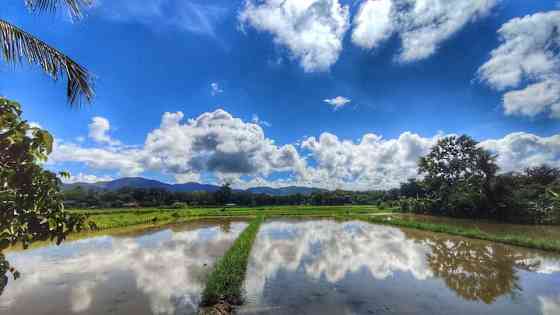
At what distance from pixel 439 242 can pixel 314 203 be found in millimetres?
59980

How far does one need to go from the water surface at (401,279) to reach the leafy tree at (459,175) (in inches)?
673

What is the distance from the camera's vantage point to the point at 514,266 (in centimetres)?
1093

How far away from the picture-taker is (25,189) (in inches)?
97.3

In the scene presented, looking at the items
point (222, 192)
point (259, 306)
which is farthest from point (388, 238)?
point (222, 192)

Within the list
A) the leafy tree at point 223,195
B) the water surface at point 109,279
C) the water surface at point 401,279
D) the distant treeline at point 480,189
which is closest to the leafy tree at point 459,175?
the distant treeline at point 480,189

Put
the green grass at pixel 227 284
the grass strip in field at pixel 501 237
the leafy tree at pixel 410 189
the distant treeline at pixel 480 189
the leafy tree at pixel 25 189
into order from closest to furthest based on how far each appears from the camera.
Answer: the leafy tree at pixel 25 189, the green grass at pixel 227 284, the grass strip in field at pixel 501 237, the distant treeline at pixel 480 189, the leafy tree at pixel 410 189

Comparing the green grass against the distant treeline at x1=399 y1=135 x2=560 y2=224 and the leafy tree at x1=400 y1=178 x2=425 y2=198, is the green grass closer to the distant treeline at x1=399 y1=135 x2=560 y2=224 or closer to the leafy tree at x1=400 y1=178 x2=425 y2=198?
the distant treeline at x1=399 y1=135 x2=560 y2=224

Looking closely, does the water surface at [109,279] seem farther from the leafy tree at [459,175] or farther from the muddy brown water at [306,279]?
the leafy tree at [459,175]

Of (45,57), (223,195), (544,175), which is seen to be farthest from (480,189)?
(223,195)

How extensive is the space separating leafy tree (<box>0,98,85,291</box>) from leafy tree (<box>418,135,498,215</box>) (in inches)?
1385

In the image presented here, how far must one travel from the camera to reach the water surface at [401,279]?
23.1ft

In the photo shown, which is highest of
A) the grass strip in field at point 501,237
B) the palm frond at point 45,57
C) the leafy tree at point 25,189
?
the palm frond at point 45,57

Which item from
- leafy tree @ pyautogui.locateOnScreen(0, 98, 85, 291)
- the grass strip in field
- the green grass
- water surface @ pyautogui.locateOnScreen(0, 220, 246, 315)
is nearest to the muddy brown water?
water surface @ pyautogui.locateOnScreen(0, 220, 246, 315)

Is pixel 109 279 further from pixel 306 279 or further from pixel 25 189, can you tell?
pixel 25 189
